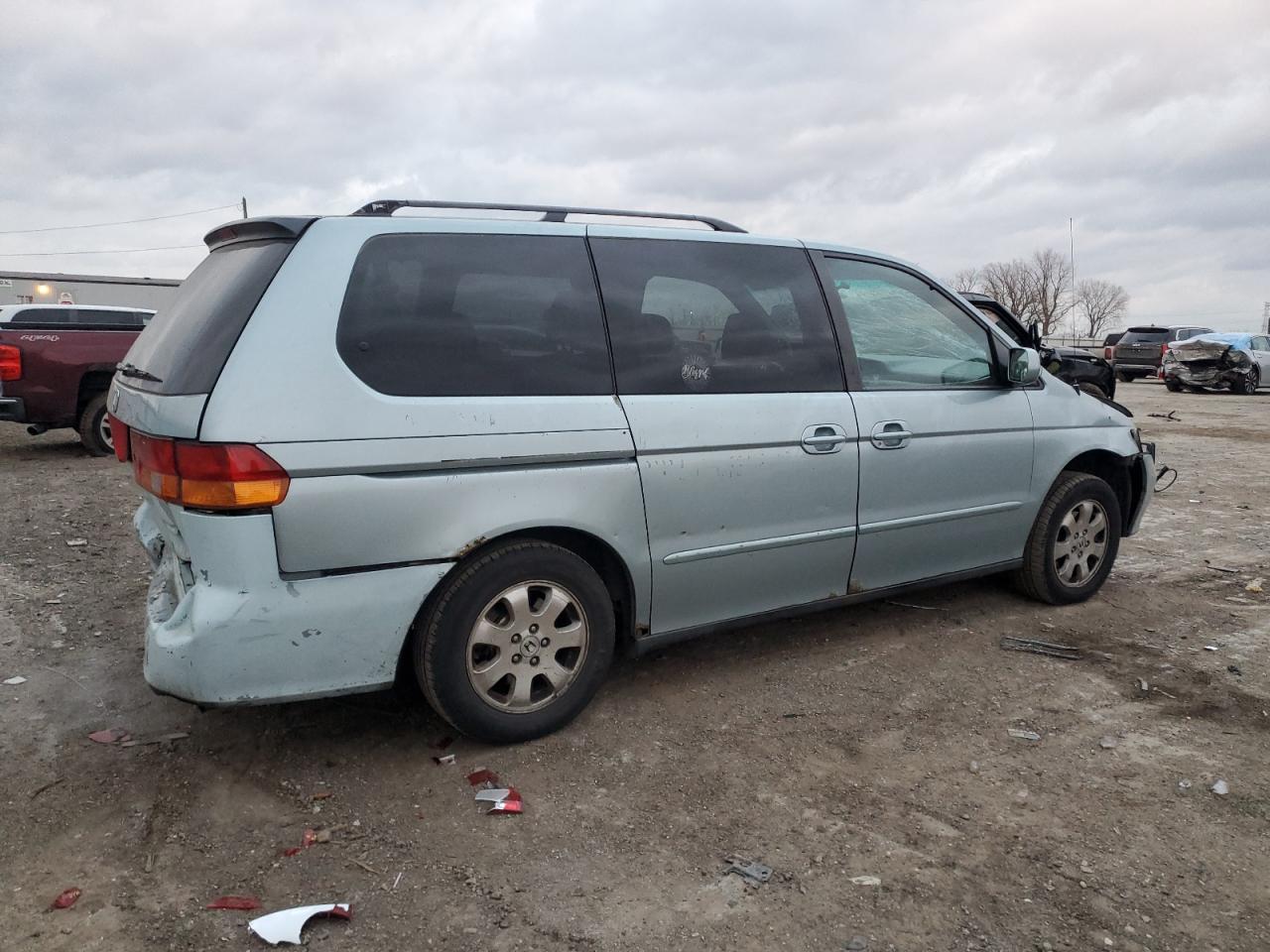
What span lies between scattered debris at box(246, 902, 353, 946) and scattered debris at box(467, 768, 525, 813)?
57 cm

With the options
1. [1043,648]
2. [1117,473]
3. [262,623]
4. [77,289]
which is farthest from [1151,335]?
[77,289]

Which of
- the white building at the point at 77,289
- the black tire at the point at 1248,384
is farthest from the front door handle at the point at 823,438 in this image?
the white building at the point at 77,289

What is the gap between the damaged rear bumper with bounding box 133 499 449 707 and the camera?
265 cm

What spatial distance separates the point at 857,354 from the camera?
3895mm

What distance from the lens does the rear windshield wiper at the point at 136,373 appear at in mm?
2929

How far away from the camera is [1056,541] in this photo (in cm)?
461

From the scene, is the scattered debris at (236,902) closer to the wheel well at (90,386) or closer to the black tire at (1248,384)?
the wheel well at (90,386)

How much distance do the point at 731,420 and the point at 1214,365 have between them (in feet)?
72.6

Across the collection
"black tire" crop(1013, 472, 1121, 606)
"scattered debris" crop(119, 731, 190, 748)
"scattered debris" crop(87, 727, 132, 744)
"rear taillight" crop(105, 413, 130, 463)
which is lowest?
"scattered debris" crop(119, 731, 190, 748)

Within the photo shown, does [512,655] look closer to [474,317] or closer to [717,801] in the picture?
[717,801]

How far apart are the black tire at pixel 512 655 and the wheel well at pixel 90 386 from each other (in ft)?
28.2

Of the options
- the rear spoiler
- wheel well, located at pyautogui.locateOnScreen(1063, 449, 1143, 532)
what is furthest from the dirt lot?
the rear spoiler

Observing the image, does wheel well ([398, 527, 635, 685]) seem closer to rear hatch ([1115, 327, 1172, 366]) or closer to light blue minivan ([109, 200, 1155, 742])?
light blue minivan ([109, 200, 1155, 742])

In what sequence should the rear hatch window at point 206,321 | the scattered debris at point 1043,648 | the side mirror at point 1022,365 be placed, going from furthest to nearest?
the side mirror at point 1022,365
the scattered debris at point 1043,648
the rear hatch window at point 206,321
